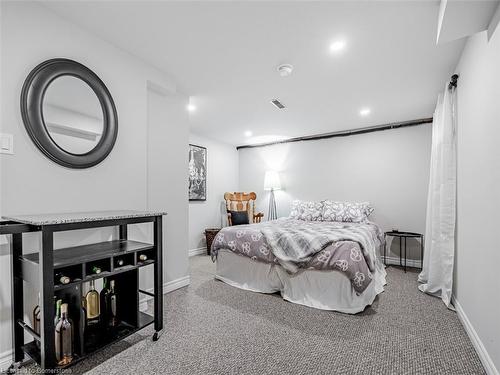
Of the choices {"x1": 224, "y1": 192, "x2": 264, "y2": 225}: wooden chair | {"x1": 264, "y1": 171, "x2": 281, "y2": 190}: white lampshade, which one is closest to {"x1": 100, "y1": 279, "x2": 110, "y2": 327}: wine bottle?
{"x1": 224, "y1": 192, "x2": 264, "y2": 225}: wooden chair

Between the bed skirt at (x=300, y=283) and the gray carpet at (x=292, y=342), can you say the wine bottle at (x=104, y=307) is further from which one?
the bed skirt at (x=300, y=283)

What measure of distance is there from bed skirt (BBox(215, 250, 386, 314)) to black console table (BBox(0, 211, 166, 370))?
4.18ft

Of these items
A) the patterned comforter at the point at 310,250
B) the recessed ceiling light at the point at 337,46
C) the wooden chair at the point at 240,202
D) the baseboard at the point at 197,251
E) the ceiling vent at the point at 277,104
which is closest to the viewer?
the recessed ceiling light at the point at 337,46

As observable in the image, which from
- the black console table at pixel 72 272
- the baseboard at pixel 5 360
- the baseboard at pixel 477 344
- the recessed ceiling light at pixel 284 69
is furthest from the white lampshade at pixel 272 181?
the baseboard at pixel 5 360

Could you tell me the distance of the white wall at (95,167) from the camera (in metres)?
1.63

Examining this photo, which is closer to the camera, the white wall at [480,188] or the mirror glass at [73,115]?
the white wall at [480,188]

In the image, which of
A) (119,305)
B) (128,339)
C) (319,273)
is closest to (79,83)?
(119,305)

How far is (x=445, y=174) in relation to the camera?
2.52 metres

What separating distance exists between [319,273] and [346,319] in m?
0.46

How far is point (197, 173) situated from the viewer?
16.4 feet

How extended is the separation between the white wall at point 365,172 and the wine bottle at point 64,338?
4.29m

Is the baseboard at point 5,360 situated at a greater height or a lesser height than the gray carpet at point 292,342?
greater

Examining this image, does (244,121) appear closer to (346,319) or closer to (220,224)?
(220,224)

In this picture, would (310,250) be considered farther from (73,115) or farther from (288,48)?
(73,115)
